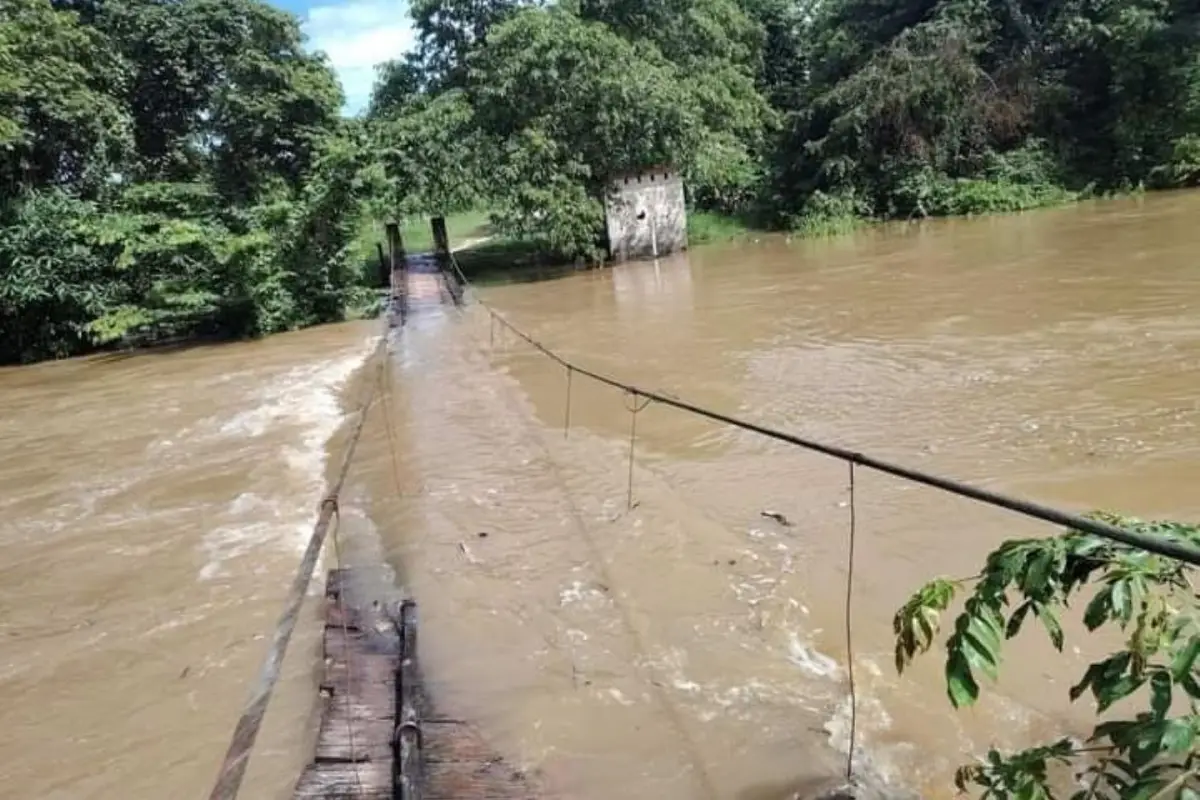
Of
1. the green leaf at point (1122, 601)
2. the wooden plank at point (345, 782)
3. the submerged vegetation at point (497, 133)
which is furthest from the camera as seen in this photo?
the submerged vegetation at point (497, 133)

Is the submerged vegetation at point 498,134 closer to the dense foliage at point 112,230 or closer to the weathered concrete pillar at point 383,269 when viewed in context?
the dense foliage at point 112,230

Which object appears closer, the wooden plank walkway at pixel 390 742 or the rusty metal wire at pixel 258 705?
the rusty metal wire at pixel 258 705

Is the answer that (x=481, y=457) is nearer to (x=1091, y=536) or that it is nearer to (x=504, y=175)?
(x=1091, y=536)

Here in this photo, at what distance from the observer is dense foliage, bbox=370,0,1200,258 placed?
63.1ft

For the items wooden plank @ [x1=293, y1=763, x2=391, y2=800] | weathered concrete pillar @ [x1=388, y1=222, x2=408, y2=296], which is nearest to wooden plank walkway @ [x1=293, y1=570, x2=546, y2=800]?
wooden plank @ [x1=293, y1=763, x2=391, y2=800]

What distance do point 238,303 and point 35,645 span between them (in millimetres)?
11700

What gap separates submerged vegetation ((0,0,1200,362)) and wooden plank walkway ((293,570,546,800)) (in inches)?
490

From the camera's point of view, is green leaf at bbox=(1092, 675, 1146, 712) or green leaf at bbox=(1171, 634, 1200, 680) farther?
green leaf at bbox=(1092, 675, 1146, 712)

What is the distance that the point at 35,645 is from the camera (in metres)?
4.92

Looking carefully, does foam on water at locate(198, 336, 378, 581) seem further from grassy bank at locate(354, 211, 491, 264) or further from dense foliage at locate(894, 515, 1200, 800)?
grassy bank at locate(354, 211, 491, 264)

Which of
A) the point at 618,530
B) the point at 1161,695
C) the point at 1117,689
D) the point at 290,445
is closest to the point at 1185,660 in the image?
the point at 1161,695

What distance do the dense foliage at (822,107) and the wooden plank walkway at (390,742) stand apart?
16.0 metres

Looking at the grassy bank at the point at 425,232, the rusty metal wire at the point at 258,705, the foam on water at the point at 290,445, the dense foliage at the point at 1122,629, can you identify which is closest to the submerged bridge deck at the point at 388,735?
the rusty metal wire at the point at 258,705

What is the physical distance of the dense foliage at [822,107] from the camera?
19234 millimetres
